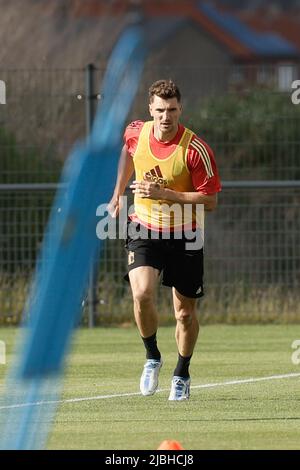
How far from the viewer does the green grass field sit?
816 centimetres

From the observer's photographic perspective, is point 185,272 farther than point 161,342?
No

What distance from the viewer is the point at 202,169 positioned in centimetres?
1020

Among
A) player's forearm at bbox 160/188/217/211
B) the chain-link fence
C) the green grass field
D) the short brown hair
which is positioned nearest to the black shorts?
player's forearm at bbox 160/188/217/211

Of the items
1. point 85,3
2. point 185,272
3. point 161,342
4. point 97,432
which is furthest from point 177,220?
point 161,342

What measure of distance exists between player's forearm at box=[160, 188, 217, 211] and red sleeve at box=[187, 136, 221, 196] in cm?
5

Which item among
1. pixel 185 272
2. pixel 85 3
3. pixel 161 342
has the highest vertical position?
pixel 85 3

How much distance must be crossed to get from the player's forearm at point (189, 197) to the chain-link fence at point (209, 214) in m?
7.07

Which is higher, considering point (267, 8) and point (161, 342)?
point (267, 8)

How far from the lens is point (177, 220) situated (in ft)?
34.4

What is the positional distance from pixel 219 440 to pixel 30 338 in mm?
3015

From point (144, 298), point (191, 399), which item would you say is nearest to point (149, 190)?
point (144, 298)

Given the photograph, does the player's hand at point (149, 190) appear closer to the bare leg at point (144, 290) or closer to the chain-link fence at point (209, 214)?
the bare leg at point (144, 290)
